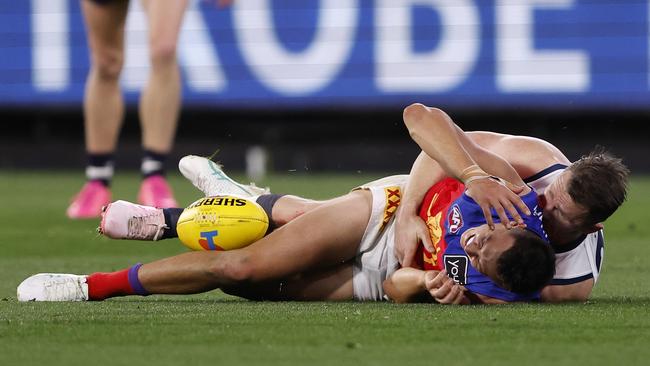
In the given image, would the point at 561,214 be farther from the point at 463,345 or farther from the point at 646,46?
the point at 646,46

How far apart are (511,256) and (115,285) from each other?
52.7 inches


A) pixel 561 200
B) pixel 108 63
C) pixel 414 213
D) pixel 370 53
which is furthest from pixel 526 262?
pixel 370 53

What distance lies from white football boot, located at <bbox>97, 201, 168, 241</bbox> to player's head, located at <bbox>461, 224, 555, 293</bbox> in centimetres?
129

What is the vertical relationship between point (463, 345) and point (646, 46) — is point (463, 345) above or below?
above

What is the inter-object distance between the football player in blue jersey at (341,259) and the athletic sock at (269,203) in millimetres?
273

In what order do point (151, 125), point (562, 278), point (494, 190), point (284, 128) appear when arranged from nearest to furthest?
point (494, 190) → point (562, 278) → point (151, 125) → point (284, 128)

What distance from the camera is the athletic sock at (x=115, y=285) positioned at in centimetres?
446

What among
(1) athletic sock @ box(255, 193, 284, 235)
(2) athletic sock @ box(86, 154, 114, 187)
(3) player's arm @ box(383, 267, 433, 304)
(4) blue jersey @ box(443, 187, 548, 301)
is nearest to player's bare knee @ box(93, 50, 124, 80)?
(2) athletic sock @ box(86, 154, 114, 187)

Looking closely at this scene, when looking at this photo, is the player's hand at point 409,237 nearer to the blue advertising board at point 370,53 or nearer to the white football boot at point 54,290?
the white football boot at point 54,290

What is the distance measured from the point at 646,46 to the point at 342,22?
3057 mm

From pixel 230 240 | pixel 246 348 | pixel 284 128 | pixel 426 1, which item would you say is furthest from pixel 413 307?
pixel 284 128

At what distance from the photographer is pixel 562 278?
439cm

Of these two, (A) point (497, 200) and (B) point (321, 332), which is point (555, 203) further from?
(B) point (321, 332)

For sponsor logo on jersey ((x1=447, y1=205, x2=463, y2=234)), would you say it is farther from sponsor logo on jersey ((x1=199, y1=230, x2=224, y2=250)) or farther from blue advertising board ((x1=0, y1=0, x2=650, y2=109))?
blue advertising board ((x1=0, y1=0, x2=650, y2=109))
